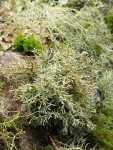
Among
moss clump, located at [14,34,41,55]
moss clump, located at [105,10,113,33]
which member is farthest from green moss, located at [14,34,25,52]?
moss clump, located at [105,10,113,33]

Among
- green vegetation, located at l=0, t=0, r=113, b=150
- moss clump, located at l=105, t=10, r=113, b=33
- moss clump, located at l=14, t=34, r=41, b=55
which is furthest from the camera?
moss clump, located at l=105, t=10, r=113, b=33

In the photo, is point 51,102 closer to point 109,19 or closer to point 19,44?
point 19,44

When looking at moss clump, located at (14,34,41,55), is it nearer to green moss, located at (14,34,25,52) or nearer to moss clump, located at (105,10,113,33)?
green moss, located at (14,34,25,52)

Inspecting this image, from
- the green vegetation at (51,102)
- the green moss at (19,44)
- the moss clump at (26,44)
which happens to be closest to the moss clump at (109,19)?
the green vegetation at (51,102)

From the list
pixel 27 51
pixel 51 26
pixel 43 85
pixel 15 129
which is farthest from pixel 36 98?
pixel 51 26

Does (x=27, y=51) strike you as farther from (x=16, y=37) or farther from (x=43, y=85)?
(x=43, y=85)

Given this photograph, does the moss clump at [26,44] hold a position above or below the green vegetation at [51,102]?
above

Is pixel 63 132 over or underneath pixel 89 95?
underneath

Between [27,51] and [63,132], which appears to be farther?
[27,51]

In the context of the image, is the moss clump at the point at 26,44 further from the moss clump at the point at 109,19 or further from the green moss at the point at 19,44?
the moss clump at the point at 109,19

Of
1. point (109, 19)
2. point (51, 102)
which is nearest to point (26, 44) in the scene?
point (51, 102)

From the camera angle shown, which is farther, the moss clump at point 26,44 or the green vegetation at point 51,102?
the moss clump at point 26,44
